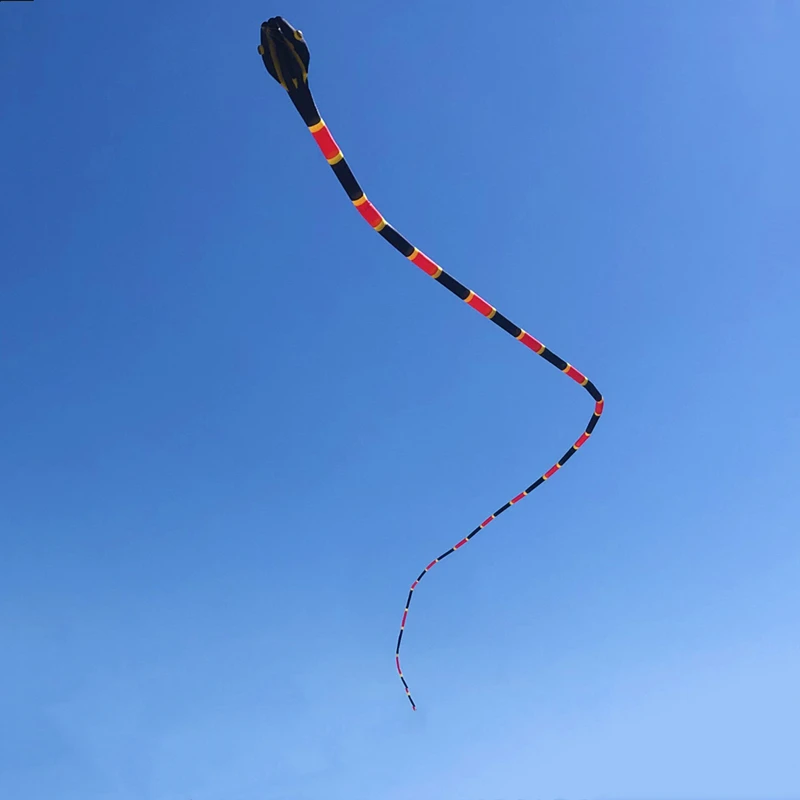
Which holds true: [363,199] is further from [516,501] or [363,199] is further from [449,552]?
[449,552]

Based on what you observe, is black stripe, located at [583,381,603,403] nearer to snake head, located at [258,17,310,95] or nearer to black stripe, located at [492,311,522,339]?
black stripe, located at [492,311,522,339]

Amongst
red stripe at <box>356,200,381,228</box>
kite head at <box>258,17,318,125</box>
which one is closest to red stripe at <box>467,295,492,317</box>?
red stripe at <box>356,200,381,228</box>

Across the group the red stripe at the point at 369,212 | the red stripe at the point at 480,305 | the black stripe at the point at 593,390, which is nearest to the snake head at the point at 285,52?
the red stripe at the point at 369,212

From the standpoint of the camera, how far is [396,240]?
7.14m

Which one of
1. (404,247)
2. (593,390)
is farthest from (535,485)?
(404,247)

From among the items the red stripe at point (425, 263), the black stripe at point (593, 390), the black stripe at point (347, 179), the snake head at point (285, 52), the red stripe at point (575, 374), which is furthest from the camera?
the black stripe at point (593, 390)

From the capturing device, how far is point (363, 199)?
21.8 ft

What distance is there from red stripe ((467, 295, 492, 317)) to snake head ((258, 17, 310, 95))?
4.28 metres

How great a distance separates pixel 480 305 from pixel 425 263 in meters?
1.51

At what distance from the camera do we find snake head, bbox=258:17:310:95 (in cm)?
520

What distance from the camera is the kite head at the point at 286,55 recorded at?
17.1 feet

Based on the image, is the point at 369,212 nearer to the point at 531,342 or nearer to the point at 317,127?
the point at 317,127

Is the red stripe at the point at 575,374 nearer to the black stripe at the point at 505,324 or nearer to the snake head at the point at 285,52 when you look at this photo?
the black stripe at the point at 505,324

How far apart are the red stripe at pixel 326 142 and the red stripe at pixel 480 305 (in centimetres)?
350
